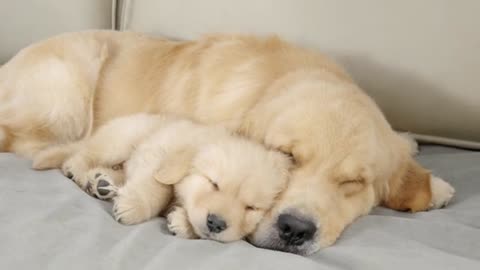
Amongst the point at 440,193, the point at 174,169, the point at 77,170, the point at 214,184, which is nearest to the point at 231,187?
the point at 214,184

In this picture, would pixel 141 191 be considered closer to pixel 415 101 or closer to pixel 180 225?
pixel 180 225

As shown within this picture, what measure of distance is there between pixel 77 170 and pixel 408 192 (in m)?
0.85

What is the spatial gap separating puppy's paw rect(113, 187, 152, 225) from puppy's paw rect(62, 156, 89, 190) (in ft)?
0.63

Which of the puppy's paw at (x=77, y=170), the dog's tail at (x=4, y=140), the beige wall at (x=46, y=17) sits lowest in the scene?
the dog's tail at (x=4, y=140)

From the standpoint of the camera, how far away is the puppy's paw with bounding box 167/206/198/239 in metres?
1.27

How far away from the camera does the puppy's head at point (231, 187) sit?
4.09 ft

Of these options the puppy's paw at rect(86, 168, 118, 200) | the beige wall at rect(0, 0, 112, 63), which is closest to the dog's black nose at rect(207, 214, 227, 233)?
the puppy's paw at rect(86, 168, 118, 200)

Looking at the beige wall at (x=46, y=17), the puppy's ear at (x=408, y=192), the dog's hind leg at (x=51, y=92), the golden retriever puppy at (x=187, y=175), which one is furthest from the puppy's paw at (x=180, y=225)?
the beige wall at (x=46, y=17)

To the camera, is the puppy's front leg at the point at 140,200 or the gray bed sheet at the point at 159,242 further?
the puppy's front leg at the point at 140,200

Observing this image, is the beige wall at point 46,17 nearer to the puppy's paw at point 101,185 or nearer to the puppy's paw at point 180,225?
the puppy's paw at point 101,185

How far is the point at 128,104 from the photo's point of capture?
6.21 feet

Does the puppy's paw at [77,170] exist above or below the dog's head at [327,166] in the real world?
below

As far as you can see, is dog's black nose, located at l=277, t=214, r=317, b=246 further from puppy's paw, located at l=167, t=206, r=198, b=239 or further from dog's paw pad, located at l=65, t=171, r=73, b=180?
dog's paw pad, located at l=65, t=171, r=73, b=180

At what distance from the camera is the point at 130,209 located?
50.4 inches
